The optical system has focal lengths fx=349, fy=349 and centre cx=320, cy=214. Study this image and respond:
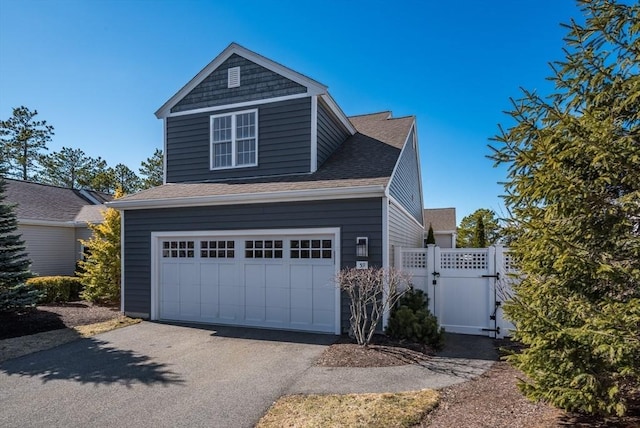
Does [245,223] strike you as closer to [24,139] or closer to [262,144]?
[262,144]

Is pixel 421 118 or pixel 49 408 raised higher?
pixel 421 118

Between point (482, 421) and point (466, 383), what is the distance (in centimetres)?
124

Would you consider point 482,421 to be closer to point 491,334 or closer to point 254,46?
point 491,334

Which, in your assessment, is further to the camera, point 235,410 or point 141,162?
point 141,162

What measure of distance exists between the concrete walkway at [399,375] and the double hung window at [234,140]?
615 cm

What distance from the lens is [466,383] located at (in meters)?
4.93

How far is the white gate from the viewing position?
25.1 feet

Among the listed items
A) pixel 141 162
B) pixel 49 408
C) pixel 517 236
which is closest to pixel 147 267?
pixel 49 408

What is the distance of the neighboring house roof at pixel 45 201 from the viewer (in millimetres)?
15487

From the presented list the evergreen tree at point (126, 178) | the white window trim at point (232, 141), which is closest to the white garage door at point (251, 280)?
the white window trim at point (232, 141)

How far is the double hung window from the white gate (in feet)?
16.1

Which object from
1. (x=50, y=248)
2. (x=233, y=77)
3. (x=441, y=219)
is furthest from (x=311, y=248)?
(x=441, y=219)

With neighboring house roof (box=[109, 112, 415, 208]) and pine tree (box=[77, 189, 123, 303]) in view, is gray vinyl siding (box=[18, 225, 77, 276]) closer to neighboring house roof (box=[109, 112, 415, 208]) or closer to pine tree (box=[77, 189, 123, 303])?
pine tree (box=[77, 189, 123, 303])

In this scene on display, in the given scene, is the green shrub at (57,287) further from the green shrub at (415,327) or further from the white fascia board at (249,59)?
the green shrub at (415,327)
